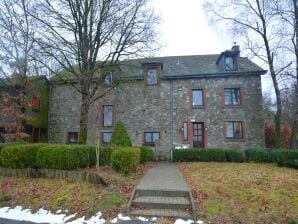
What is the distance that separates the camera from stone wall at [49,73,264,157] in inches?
722

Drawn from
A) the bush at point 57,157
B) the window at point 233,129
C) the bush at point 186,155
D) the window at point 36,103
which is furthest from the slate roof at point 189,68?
the bush at point 57,157

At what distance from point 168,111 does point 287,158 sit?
29.9ft

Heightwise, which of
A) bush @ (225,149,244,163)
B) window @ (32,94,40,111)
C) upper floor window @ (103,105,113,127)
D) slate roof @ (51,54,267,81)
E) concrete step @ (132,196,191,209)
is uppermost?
slate roof @ (51,54,267,81)

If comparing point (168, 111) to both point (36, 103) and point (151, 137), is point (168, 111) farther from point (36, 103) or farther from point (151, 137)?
point (36, 103)

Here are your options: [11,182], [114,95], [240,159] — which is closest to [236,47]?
[240,159]

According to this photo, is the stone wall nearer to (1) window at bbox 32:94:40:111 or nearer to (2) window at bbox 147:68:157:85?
(2) window at bbox 147:68:157:85

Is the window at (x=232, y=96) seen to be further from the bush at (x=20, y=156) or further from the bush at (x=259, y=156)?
the bush at (x=20, y=156)

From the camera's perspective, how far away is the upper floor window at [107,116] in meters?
20.3

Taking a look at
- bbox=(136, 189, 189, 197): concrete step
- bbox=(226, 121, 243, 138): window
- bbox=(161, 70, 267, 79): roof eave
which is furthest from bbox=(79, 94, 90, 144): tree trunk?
bbox=(226, 121, 243, 138): window

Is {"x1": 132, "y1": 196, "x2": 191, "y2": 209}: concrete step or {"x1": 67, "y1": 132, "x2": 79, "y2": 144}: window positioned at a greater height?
{"x1": 67, "y1": 132, "x2": 79, "y2": 144}: window

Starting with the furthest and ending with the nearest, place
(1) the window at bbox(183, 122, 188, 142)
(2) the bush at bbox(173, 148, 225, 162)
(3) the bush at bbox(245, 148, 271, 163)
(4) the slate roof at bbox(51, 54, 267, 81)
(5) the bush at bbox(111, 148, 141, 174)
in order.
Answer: (1) the window at bbox(183, 122, 188, 142) < (4) the slate roof at bbox(51, 54, 267, 81) < (2) the bush at bbox(173, 148, 225, 162) < (3) the bush at bbox(245, 148, 271, 163) < (5) the bush at bbox(111, 148, 141, 174)

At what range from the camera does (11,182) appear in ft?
28.9

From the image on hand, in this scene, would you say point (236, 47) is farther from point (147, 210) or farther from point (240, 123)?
point (147, 210)

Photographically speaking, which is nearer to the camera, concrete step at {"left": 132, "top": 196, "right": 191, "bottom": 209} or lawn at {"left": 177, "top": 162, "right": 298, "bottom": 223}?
lawn at {"left": 177, "top": 162, "right": 298, "bottom": 223}
